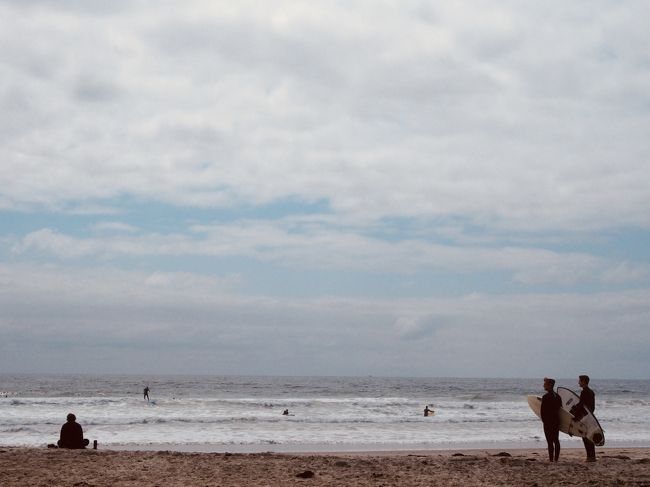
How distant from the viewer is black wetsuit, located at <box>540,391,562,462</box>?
12867 millimetres

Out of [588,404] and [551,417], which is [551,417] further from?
[588,404]

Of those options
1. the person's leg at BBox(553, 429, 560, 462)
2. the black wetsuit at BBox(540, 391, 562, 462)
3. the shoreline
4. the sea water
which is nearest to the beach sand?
the person's leg at BBox(553, 429, 560, 462)

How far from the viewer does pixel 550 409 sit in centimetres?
1291

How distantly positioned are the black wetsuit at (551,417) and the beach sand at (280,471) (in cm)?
98

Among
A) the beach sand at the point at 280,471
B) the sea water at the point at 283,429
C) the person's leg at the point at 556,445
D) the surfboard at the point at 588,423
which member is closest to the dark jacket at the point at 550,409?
the person's leg at the point at 556,445

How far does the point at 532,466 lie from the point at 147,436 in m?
15.6

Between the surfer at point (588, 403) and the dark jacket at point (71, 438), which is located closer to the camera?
the surfer at point (588, 403)

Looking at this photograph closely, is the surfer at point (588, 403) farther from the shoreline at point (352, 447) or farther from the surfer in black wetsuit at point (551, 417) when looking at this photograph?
→ the shoreline at point (352, 447)

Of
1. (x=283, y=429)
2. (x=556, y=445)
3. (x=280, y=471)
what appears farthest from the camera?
(x=283, y=429)

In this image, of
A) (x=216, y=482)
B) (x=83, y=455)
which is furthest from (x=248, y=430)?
(x=216, y=482)

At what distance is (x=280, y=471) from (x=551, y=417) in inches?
211

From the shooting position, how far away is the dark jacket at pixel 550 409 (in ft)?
42.2

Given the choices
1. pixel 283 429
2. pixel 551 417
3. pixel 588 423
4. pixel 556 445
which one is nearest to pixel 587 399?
pixel 588 423

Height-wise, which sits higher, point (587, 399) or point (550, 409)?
point (587, 399)
